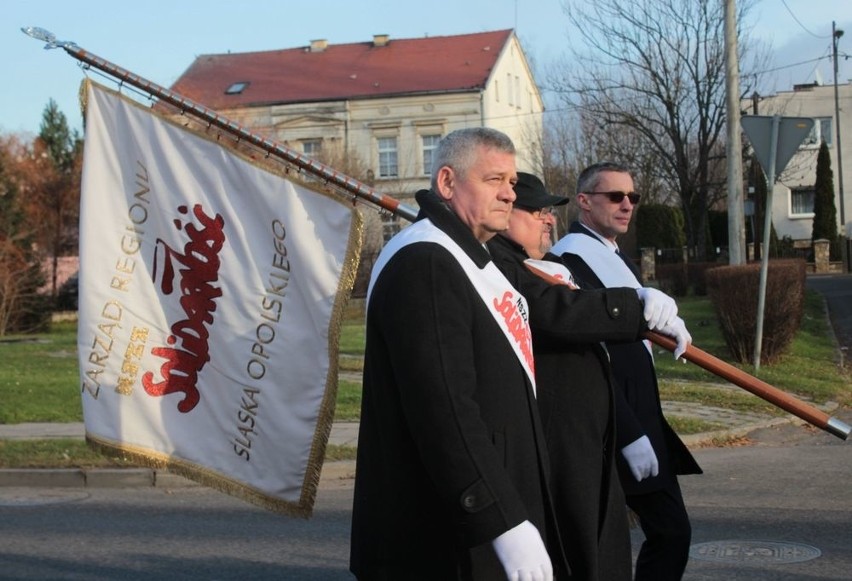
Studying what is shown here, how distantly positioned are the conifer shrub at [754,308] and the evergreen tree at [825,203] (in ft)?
124

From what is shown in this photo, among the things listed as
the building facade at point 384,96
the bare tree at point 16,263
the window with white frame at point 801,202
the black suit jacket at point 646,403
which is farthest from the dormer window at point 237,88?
the black suit jacket at point 646,403

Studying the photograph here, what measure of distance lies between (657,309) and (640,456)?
2.64 feet

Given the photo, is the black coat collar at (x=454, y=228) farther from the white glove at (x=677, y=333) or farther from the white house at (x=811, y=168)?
the white house at (x=811, y=168)

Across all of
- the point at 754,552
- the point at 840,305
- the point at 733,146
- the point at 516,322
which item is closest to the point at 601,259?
the point at 516,322

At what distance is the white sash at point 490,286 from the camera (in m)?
3.22

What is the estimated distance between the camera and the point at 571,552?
11.4ft

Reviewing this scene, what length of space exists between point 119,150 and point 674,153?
87.5 feet

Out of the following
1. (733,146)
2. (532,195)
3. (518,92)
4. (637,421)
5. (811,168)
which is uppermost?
(518,92)

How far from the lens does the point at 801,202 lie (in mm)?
58219

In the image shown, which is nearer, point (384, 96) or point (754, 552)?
point (754, 552)

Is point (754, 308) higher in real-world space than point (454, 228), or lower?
lower

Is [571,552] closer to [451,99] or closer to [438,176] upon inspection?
[438,176]

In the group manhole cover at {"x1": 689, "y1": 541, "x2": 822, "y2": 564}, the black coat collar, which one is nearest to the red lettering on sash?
the black coat collar

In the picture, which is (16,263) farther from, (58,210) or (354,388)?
(354,388)
